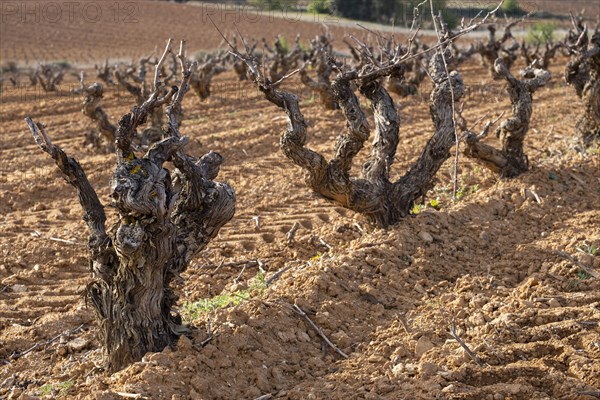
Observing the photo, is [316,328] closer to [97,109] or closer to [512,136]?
[512,136]

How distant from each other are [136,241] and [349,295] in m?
1.73

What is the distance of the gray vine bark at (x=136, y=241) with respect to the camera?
427 centimetres

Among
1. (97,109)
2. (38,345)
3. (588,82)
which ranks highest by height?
(588,82)

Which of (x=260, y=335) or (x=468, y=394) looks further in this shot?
(x=260, y=335)

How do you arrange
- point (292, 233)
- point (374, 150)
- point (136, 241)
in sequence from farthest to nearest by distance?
point (292, 233), point (374, 150), point (136, 241)

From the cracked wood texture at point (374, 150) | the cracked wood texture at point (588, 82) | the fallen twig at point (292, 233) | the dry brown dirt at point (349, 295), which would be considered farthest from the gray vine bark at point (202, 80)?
the cracked wood texture at point (374, 150)

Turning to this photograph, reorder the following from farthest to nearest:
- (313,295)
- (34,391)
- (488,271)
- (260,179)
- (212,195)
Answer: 1. (260,179)
2. (488,271)
3. (313,295)
4. (212,195)
5. (34,391)

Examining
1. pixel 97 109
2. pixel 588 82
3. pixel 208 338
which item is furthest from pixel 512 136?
pixel 97 109

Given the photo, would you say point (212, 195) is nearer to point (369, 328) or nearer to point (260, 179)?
point (369, 328)

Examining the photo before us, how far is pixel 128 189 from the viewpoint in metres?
4.21

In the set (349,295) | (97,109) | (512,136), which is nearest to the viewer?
(349,295)

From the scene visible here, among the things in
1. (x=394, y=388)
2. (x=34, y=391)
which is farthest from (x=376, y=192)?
(x=34, y=391)

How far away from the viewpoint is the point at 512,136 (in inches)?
315

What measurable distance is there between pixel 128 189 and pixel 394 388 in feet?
5.76
